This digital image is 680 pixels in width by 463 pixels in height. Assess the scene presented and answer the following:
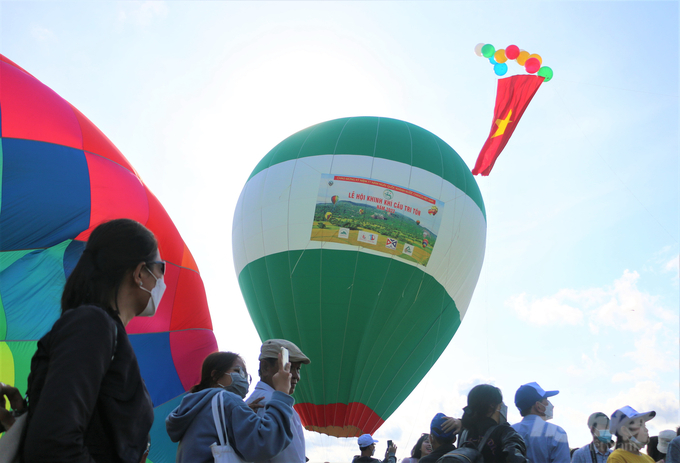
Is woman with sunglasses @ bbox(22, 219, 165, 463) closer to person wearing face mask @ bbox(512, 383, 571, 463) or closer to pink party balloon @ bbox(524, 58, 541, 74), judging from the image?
person wearing face mask @ bbox(512, 383, 571, 463)

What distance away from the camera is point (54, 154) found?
210 inches

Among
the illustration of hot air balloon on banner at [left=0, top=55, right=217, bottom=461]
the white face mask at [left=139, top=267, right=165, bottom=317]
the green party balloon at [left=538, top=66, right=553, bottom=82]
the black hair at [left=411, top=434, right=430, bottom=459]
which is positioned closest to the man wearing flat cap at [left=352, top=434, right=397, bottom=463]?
the black hair at [left=411, top=434, right=430, bottom=459]

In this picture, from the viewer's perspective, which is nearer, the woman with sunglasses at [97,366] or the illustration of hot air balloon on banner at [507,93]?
the woman with sunglasses at [97,366]

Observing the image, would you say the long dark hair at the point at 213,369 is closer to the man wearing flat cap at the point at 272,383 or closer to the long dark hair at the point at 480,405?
the man wearing flat cap at the point at 272,383

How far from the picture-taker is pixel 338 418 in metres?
10.2

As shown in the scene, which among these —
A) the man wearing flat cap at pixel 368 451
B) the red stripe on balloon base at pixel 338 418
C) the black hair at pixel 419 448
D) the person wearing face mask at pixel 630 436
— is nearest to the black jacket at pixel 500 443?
the person wearing face mask at pixel 630 436

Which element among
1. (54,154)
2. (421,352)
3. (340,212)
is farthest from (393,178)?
(54,154)

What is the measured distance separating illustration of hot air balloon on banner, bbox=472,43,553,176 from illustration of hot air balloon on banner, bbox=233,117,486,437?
3.54 feet

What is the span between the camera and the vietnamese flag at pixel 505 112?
11.1m

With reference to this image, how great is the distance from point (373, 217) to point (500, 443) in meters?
7.37

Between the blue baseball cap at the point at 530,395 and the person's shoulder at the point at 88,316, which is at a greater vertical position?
the blue baseball cap at the point at 530,395

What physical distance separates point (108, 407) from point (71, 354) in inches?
6.7

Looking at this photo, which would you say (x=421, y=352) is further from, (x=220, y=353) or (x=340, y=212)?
(x=220, y=353)

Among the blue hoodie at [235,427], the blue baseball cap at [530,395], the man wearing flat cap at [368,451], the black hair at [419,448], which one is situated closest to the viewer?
the blue hoodie at [235,427]
